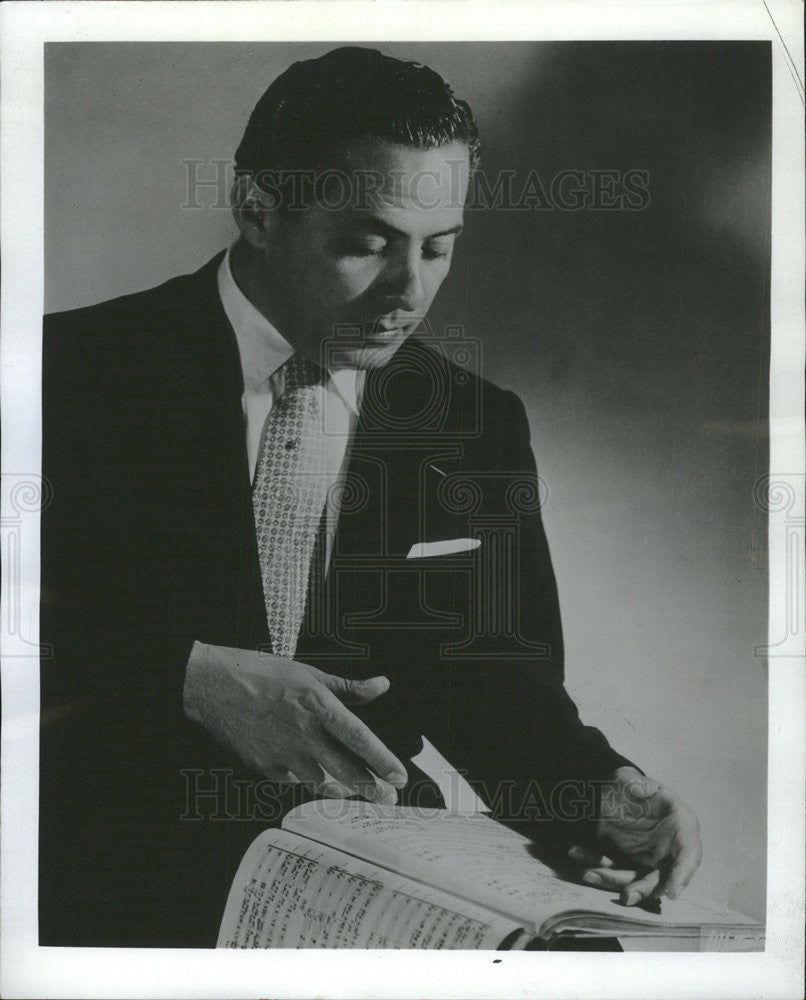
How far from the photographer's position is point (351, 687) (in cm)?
166

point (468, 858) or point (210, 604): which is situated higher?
point (210, 604)

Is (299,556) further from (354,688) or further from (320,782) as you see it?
(320,782)

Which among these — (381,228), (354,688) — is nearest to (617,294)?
(381,228)

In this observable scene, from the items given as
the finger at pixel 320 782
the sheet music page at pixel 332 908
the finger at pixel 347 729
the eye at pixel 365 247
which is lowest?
the sheet music page at pixel 332 908

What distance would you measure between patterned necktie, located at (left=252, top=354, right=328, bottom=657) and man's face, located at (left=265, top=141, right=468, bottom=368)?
8cm

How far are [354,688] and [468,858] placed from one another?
36cm

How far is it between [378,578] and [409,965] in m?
0.71

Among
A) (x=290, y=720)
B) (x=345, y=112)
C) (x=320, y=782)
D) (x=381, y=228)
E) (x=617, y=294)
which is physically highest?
(x=345, y=112)

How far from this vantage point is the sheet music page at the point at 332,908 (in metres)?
1.62

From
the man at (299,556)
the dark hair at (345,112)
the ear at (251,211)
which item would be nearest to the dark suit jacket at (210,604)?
the man at (299,556)

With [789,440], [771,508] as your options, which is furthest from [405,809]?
[789,440]

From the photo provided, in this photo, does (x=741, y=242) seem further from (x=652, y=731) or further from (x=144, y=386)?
(x=144, y=386)

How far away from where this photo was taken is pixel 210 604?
1.66m

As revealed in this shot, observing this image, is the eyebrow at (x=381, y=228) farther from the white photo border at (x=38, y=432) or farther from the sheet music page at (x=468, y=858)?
the sheet music page at (x=468, y=858)
